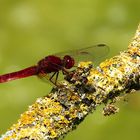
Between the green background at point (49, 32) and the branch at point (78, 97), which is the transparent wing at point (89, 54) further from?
the green background at point (49, 32)

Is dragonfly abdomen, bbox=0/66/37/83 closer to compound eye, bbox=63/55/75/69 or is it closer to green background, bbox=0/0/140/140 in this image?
compound eye, bbox=63/55/75/69

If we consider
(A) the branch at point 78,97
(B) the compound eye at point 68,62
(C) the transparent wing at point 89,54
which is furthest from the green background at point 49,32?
(A) the branch at point 78,97

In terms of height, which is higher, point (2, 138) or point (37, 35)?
point (37, 35)

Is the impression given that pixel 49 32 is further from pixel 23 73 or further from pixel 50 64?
pixel 50 64

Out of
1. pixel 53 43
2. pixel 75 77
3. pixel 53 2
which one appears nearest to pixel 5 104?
pixel 53 43

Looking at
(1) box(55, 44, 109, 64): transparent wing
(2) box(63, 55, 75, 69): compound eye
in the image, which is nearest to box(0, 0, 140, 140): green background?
(1) box(55, 44, 109, 64): transparent wing

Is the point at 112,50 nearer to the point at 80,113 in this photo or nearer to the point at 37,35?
the point at 37,35
